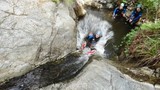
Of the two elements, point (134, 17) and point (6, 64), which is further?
point (134, 17)

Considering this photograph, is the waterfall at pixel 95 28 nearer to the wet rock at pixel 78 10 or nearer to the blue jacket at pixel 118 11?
the wet rock at pixel 78 10

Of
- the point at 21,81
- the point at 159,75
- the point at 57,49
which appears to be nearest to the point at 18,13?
the point at 57,49

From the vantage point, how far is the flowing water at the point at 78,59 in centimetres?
772

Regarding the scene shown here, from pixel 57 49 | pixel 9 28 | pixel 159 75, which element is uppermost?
pixel 9 28

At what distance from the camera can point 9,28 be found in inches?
334

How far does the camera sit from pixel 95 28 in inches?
473

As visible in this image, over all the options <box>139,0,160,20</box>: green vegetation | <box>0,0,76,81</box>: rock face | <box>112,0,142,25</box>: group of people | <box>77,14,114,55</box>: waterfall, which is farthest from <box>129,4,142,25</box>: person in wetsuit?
<box>0,0,76,81</box>: rock face

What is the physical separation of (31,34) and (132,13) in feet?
18.9

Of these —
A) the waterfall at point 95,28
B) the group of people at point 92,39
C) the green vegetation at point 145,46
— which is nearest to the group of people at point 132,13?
the waterfall at point 95,28

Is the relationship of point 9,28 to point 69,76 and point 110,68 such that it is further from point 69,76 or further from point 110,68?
point 110,68

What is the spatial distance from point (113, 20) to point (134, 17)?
3.47ft

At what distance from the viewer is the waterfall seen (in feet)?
36.0

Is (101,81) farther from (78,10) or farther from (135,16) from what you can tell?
(135,16)

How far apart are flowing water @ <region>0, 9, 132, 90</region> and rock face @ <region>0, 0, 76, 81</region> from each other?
294mm
